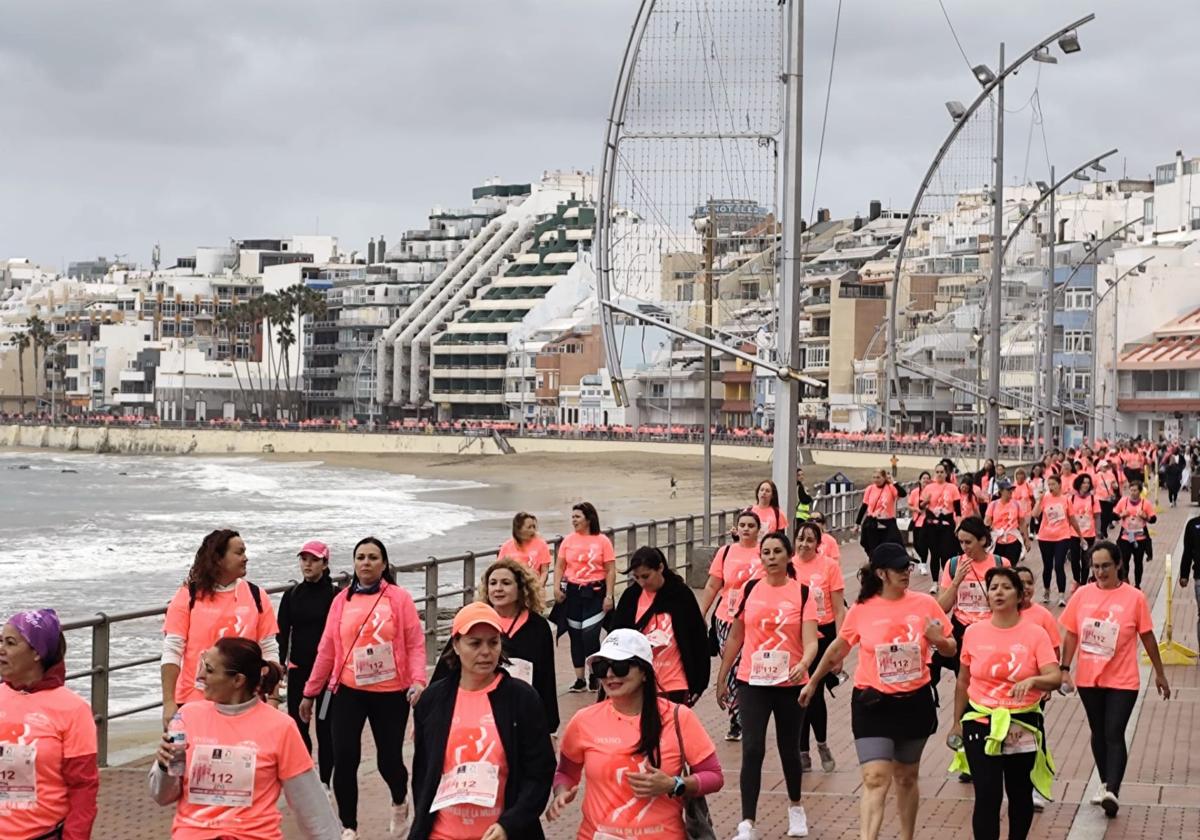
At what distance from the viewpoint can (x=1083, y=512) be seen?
20.9 metres

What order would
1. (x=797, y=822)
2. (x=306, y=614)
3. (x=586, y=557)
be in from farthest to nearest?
Answer: (x=586, y=557), (x=306, y=614), (x=797, y=822)

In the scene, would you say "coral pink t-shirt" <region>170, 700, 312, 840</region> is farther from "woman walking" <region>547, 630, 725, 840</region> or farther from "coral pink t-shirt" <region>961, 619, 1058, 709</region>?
"coral pink t-shirt" <region>961, 619, 1058, 709</region>

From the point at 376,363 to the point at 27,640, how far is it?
5868 inches

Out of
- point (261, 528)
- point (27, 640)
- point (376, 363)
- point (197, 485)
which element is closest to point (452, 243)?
point (376, 363)

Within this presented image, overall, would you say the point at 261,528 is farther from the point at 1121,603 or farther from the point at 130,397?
the point at 130,397

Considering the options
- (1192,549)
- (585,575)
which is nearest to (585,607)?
(585,575)

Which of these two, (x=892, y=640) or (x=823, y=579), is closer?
(x=892, y=640)

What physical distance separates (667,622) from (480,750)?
3.64 metres

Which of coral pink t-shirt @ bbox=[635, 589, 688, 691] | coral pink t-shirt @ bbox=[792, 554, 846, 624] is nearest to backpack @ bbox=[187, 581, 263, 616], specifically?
coral pink t-shirt @ bbox=[635, 589, 688, 691]

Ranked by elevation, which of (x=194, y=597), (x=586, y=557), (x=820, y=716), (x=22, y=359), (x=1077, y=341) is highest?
(x=1077, y=341)

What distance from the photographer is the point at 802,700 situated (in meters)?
9.25

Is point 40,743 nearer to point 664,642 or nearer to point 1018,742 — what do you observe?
point 664,642

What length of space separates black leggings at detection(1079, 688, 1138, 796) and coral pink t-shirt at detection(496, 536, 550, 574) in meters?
4.76

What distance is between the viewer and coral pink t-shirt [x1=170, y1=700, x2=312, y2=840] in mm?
5738
